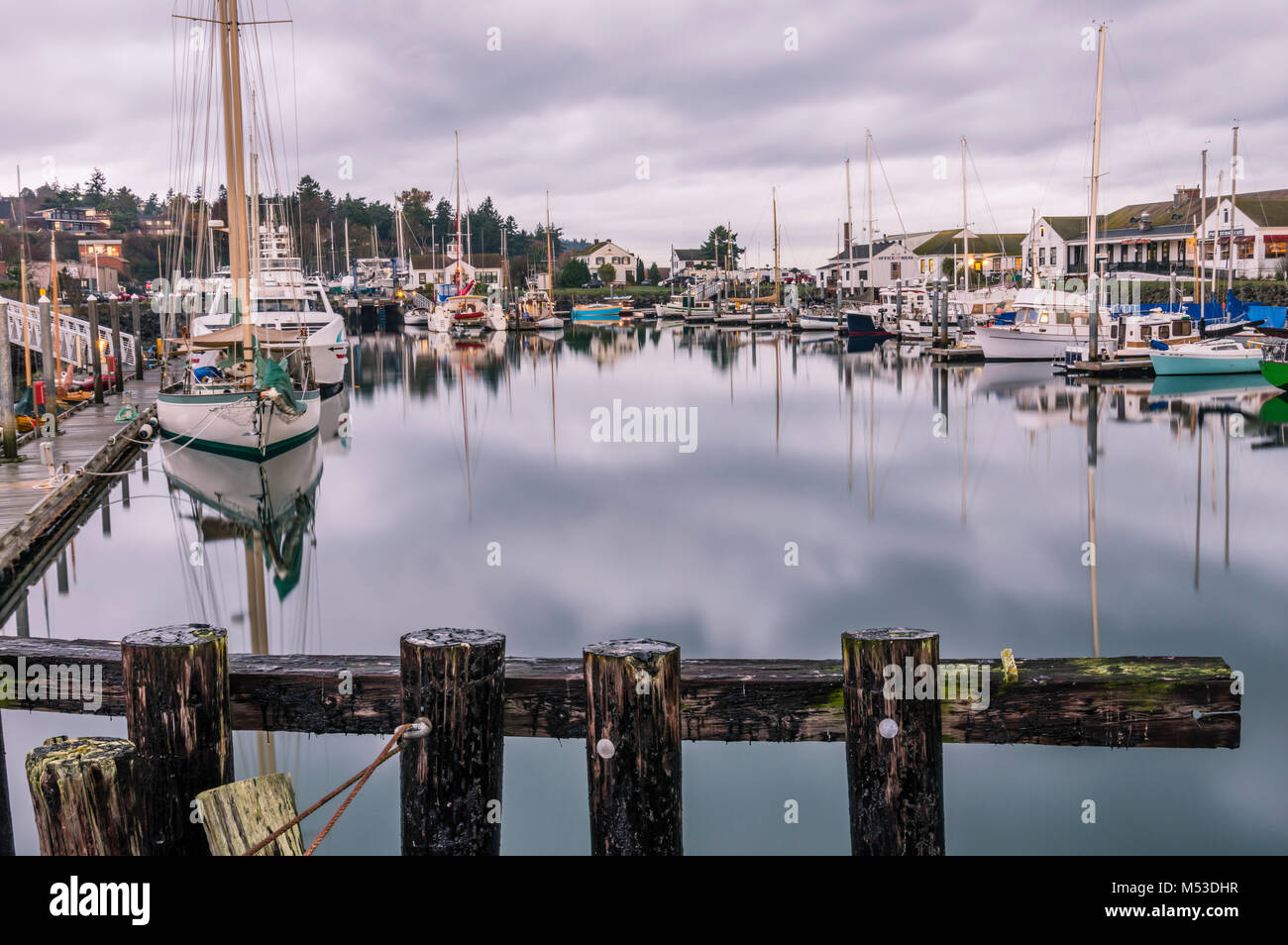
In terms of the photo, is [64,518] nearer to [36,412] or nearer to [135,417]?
[36,412]

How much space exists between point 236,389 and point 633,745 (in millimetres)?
24014

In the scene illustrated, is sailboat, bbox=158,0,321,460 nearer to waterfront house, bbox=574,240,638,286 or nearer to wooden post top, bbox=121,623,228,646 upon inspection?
wooden post top, bbox=121,623,228,646

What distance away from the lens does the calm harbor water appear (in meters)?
9.75

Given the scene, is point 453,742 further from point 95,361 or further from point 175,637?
point 95,361

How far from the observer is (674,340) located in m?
95.0

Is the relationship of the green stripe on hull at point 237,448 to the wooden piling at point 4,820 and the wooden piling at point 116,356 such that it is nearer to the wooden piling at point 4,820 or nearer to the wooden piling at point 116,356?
the wooden piling at point 116,356

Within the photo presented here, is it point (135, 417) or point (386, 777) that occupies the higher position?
point (135, 417)

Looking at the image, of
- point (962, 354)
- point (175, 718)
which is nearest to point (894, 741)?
point (175, 718)

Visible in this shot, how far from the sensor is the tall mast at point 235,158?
27062mm

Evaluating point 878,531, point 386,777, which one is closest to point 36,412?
point 878,531

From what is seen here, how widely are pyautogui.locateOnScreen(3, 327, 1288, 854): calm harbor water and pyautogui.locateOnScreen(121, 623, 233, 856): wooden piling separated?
3609 millimetres

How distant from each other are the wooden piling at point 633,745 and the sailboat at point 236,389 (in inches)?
880

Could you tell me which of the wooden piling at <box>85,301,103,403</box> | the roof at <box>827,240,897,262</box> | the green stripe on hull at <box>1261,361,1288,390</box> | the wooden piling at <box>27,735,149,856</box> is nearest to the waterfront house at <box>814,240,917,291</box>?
the roof at <box>827,240,897,262</box>
